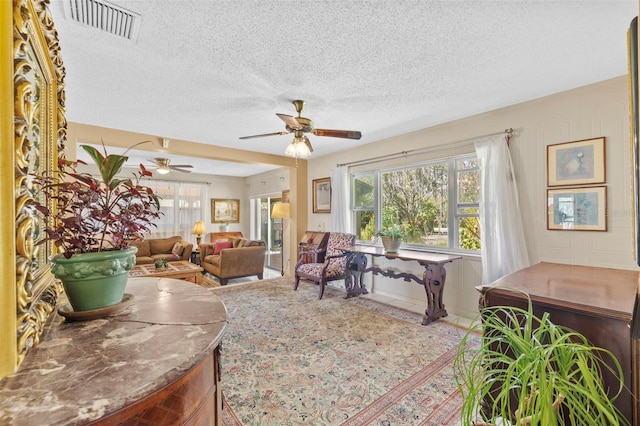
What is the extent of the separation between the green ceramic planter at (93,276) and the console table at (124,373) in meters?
0.07

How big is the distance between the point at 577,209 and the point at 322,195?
12.4ft

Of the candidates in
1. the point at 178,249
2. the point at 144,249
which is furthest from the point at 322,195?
the point at 144,249

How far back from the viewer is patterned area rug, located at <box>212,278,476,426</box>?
184 cm

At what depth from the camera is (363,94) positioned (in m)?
2.80

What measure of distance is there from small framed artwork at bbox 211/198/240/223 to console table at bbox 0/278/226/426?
734cm

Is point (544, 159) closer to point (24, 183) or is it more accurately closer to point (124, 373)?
point (124, 373)

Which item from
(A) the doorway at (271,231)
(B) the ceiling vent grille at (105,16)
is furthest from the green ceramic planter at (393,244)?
(A) the doorway at (271,231)

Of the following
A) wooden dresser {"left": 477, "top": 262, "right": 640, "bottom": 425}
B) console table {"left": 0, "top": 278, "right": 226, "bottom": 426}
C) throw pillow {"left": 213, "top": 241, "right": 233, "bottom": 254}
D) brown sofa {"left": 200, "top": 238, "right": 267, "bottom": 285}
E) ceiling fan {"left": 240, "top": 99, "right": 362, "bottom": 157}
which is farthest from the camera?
throw pillow {"left": 213, "top": 241, "right": 233, "bottom": 254}

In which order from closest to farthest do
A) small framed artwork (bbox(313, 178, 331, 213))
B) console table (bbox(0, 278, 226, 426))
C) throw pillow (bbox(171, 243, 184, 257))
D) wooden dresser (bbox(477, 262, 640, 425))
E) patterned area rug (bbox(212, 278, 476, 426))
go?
console table (bbox(0, 278, 226, 426))
wooden dresser (bbox(477, 262, 640, 425))
patterned area rug (bbox(212, 278, 476, 426))
small framed artwork (bbox(313, 178, 331, 213))
throw pillow (bbox(171, 243, 184, 257))

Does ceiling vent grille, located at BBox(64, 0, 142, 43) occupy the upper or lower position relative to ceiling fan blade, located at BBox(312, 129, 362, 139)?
upper

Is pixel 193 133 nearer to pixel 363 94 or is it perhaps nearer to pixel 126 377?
pixel 363 94

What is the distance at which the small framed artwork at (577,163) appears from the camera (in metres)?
2.52

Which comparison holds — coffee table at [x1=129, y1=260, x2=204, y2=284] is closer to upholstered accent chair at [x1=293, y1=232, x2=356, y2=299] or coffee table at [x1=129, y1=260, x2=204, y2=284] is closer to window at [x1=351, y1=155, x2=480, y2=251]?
upholstered accent chair at [x1=293, y1=232, x2=356, y2=299]

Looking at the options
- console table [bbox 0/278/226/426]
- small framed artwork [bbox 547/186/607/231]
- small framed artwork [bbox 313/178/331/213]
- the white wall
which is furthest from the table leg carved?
console table [bbox 0/278/226/426]
